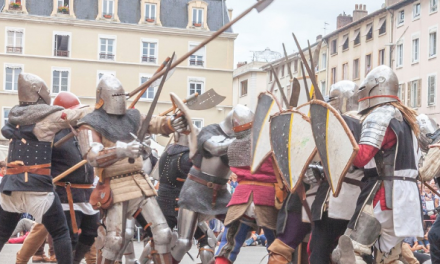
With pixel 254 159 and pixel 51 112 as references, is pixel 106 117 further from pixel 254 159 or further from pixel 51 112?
pixel 254 159

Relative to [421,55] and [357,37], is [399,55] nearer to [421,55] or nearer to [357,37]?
[421,55]

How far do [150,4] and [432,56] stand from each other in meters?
14.4

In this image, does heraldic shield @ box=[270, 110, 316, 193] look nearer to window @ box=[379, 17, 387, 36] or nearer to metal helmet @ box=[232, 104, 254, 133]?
metal helmet @ box=[232, 104, 254, 133]

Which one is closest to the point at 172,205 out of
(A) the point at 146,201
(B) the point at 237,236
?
(B) the point at 237,236

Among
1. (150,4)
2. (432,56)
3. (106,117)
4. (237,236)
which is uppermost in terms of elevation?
(150,4)

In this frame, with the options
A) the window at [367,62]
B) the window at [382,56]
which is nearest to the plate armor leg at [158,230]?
the window at [382,56]

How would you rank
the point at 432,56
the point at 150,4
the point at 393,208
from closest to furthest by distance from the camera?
the point at 393,208 → the point at 432,56 → the point at 150,4

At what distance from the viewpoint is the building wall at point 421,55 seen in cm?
3562

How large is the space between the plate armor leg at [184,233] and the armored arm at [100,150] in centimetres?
153

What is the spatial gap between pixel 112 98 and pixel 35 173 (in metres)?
1.15

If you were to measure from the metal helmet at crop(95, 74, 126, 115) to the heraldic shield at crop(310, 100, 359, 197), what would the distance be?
6.19ft

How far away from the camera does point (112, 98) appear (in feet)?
23.2

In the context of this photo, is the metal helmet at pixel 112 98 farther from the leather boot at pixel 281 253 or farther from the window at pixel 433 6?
the window at pixel 433 6

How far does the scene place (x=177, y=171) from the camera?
9.12m
